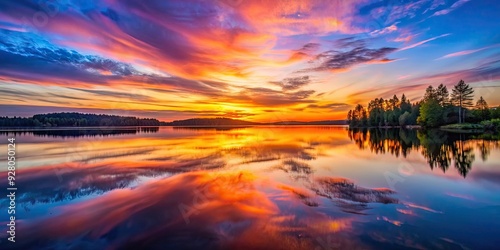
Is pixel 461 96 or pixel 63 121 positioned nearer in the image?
pixel 461 96

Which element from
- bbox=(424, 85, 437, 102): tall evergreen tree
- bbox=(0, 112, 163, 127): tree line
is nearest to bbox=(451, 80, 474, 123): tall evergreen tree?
bbox=(424, 85, 437, 102): tall evergreen tree

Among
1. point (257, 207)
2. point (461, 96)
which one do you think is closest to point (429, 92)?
point (461, 96)

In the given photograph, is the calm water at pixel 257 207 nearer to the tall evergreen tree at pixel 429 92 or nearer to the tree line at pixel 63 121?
the tall evergreen tree at pixel 429 92

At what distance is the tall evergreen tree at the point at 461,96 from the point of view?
243ft

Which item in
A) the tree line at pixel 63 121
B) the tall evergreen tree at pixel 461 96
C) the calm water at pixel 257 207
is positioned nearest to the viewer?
the calm water at pixel 257 207

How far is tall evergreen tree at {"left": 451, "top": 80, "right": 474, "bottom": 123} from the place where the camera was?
243 ft

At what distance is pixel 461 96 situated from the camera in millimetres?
75312

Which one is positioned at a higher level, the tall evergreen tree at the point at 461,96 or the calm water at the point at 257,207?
the tall evergreen tree at the point at 461,96

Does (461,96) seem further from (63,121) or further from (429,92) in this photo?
(63,121)

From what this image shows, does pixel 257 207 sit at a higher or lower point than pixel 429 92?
lower

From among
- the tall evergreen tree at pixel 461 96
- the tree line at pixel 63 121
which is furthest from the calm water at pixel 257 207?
the tree line at pixel 63 121

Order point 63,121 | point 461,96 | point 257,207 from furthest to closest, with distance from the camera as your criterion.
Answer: point 63,121 < point 461,96 < point 257,207

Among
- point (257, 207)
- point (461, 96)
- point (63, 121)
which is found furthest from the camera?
point (63, 121)

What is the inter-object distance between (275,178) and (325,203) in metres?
4.84
